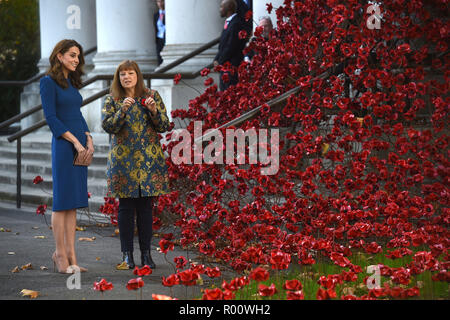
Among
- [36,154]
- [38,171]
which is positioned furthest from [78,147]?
[36,154]

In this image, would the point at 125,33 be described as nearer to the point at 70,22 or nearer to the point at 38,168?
the point at 70,22

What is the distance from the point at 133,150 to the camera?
6363mm

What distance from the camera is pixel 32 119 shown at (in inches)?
610

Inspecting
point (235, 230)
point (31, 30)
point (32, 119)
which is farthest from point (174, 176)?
point (31, 30)

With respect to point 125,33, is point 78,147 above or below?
below

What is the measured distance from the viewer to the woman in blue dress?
6195 millimetres

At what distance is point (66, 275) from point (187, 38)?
6.62 m

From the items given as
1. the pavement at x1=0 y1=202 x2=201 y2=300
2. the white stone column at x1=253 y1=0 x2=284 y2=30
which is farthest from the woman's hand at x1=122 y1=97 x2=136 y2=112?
the white stone column at x1=253 y1=0 x2=284 y2=30

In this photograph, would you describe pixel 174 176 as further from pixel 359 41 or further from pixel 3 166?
pixel 3 166

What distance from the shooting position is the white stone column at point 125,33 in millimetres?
13281

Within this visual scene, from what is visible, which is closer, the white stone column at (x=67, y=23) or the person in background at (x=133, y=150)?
the person in background at (x=133, y=150)

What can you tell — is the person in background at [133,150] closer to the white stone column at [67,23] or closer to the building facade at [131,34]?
the building facade at [131,34]

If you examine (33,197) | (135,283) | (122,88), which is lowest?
(135,283)

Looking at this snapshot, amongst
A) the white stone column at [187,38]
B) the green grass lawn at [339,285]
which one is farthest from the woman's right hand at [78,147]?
the white stone column at [187,38]
